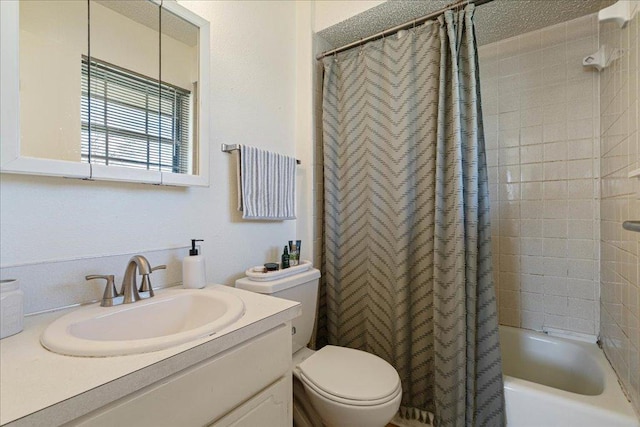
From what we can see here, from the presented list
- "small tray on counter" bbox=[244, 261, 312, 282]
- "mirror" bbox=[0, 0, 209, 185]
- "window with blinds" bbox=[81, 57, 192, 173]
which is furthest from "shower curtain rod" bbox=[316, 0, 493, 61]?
"small tray on counter" bbox=[244, 261, 312, 282]

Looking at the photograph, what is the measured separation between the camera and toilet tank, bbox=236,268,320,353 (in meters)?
1.26

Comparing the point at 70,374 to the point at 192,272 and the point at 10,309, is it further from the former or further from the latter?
the point at 192,272

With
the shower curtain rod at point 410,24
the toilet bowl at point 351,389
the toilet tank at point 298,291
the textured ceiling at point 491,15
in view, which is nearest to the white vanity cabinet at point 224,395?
the toilet bowl at point 351,389

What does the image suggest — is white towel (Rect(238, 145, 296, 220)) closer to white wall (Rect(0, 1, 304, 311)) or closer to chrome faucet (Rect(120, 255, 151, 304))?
white wall (Rect(0, 1, 304, 311))

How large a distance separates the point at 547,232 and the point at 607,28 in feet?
3.59

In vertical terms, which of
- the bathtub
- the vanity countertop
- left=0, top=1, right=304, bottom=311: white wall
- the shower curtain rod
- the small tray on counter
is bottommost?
the bathtub

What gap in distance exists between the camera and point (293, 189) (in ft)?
5.44

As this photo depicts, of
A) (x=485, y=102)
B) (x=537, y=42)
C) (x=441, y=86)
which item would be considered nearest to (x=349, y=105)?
(x=441, y=86)

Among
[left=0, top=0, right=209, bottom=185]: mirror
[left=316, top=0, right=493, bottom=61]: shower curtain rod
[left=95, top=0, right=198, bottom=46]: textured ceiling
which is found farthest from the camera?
[left=316, top=0, right=493, bottom=61]: shower curtain rod

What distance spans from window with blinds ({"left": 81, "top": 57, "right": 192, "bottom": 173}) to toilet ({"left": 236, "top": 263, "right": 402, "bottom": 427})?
625 mm

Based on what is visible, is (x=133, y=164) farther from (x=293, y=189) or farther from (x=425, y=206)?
(x=425, y=206)

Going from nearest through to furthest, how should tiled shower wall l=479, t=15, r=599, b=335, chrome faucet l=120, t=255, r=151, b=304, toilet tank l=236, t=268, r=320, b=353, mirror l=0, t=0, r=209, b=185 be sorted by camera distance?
mirror l=0, t=0, r=209, b=185 < chrome faucet l=120, t=255, r=151, b=304 < toilet tank l=236, t=268, r=320, b=353 < tiled shower wall l=479, t=15, r=599, b=335

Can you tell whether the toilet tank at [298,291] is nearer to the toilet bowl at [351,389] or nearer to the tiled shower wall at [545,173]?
the toilet bowl at [351,389]

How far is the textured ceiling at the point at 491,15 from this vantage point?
1530 millimetres
